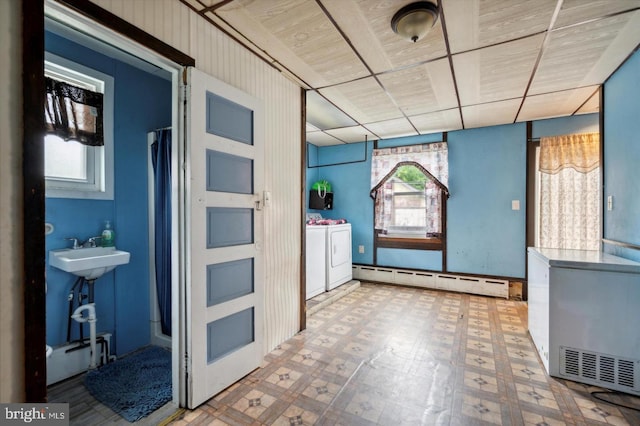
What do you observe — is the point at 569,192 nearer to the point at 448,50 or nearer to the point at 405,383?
the point at 448,50

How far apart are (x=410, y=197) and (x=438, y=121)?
1329mm

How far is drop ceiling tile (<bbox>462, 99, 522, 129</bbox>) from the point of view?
3.17 m

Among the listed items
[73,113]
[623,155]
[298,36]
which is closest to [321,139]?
[298,36]

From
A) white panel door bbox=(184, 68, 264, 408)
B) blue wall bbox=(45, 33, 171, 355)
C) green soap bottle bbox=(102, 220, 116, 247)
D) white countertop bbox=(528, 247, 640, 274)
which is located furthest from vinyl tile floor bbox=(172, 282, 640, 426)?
green soap bottle bbox=(102, 220, 116, 247)

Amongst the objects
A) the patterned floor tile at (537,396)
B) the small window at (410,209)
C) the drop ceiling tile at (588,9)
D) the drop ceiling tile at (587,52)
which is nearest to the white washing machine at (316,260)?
the small window at (410,209)

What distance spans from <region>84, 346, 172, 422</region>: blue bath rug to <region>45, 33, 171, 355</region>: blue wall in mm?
247

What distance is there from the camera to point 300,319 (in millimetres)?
2816

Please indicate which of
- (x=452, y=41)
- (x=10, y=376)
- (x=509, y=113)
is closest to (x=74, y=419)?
(x=10, y=376)

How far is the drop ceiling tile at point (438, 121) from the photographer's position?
3.50 meters

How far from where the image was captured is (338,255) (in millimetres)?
4281

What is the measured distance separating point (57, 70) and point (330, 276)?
3548 millimetres

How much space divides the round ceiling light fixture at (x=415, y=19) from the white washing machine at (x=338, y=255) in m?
2.64

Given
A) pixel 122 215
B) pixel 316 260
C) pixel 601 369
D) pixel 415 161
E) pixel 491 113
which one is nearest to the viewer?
pixel 601 369

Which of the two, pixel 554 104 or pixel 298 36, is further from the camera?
pixel 554 104
